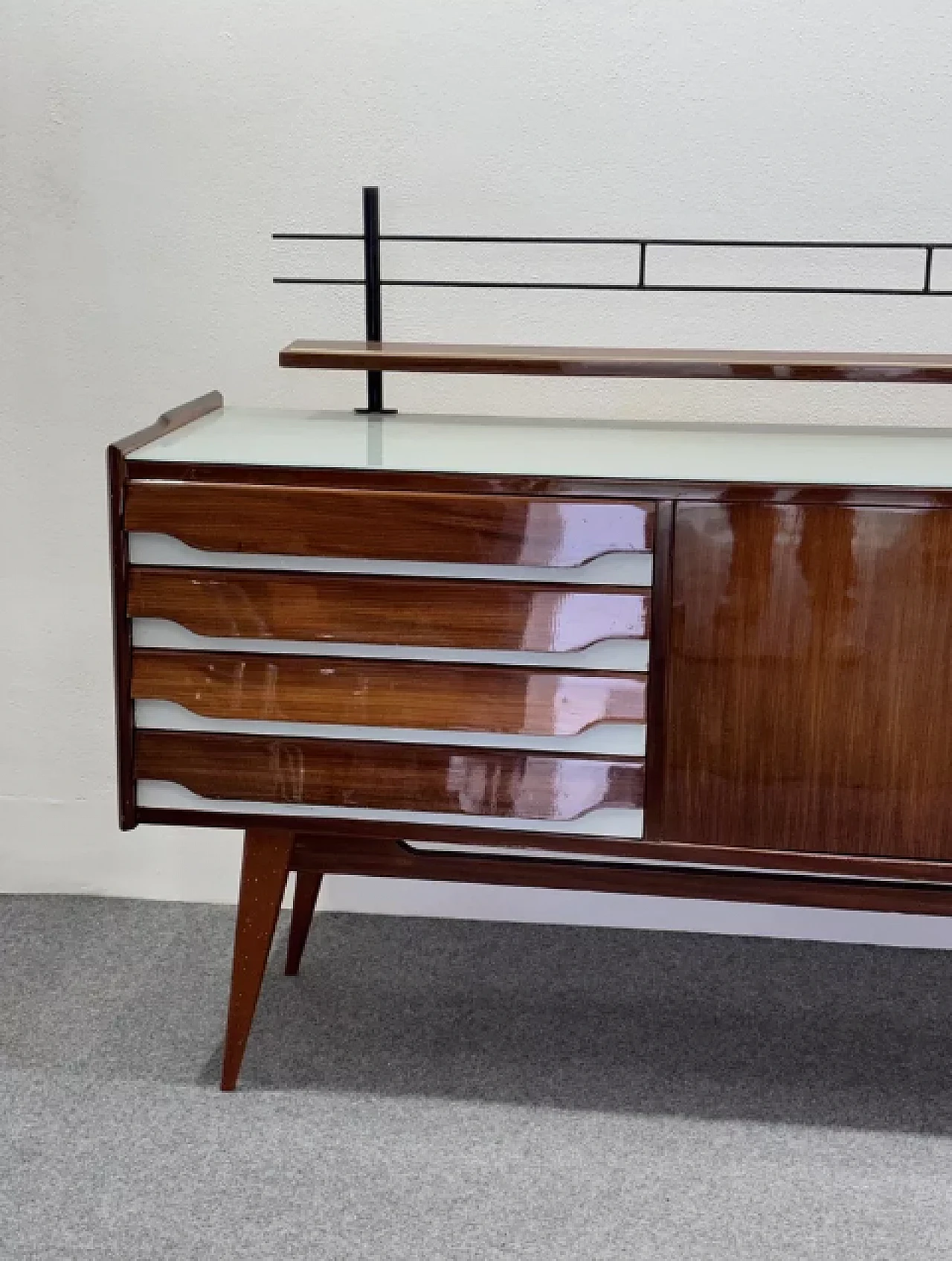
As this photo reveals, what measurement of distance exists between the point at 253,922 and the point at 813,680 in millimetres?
753

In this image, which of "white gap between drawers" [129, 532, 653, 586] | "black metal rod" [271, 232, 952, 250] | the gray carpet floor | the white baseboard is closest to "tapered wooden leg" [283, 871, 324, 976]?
the gray carpet floor

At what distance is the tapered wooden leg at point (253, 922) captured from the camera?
1.85 m

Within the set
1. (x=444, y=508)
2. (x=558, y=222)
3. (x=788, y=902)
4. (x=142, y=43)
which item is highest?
(x=142, y=43)

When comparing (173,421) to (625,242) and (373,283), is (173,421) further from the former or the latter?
(625,242)

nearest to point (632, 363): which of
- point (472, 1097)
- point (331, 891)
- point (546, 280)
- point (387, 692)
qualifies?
point (546, 280)

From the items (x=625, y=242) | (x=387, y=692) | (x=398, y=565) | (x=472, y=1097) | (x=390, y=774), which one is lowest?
(x=472, y=1097)

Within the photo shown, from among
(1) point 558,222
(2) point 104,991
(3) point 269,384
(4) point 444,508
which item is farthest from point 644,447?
(2) point 104,991

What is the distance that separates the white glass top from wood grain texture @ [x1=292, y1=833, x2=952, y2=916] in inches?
19.0

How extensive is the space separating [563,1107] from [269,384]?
3.87ft

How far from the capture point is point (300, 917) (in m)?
2.21

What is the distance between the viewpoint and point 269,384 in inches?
92.3

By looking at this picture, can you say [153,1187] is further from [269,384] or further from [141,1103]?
[269,384]

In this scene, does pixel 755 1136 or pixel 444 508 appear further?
pixel 755 1136

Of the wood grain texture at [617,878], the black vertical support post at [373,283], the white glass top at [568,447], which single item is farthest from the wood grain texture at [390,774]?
the black vertical support post at [373,283]
